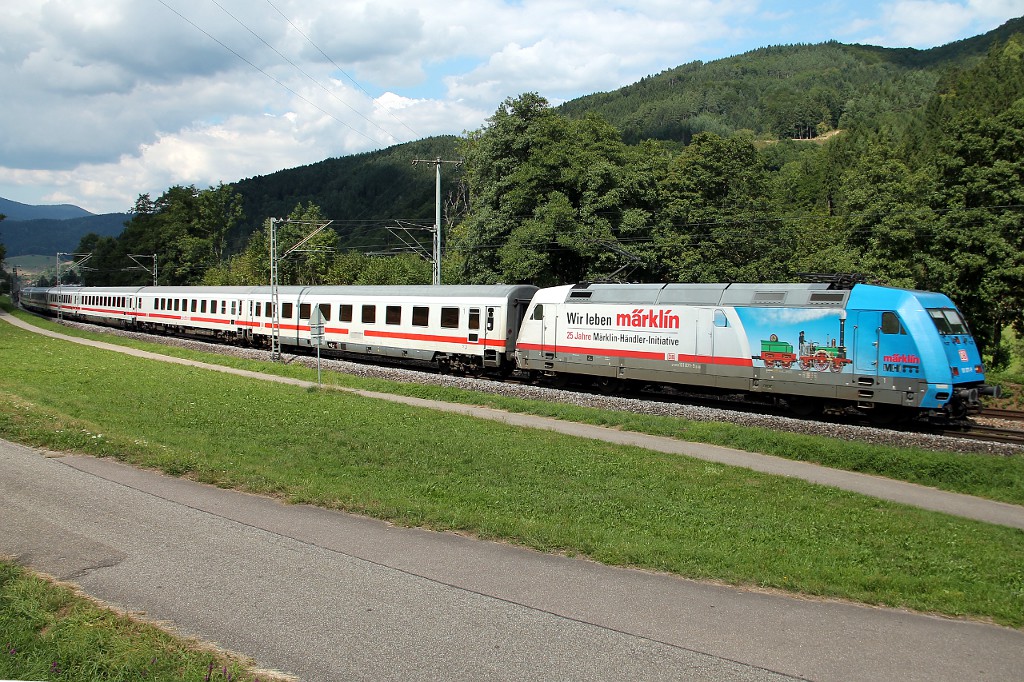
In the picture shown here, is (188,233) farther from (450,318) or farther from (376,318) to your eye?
(450,318)

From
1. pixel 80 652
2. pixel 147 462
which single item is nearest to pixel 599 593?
pixel 80 652

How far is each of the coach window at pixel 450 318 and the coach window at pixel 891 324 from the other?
618 inches

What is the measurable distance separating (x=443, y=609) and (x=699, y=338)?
16758 millimetres

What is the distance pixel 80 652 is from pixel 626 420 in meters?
15.9

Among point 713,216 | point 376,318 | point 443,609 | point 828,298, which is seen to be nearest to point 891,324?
point 828,298

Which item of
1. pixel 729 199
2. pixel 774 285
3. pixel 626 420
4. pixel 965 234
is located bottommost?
pixel 626 420

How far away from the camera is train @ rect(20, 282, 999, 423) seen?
18641 mm

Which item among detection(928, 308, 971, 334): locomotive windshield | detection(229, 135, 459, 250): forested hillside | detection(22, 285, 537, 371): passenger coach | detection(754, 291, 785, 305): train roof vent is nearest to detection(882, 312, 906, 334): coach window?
detection(928, 308, 971, 334): locomotive windshield

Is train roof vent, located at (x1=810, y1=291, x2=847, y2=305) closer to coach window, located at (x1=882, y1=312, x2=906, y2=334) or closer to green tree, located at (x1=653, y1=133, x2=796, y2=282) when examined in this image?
coach window, located at (x1=882, y1=312, x2=906, y2=334)

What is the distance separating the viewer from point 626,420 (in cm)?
2027

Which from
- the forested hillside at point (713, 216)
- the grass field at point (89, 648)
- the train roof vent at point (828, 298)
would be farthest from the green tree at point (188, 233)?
the grass field at point (89, 648)

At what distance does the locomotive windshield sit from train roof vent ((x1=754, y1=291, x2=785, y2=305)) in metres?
3.62

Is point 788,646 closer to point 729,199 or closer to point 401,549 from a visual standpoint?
point 401,549

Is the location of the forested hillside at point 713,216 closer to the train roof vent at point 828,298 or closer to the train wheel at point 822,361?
the train roof vent at point 828,298
